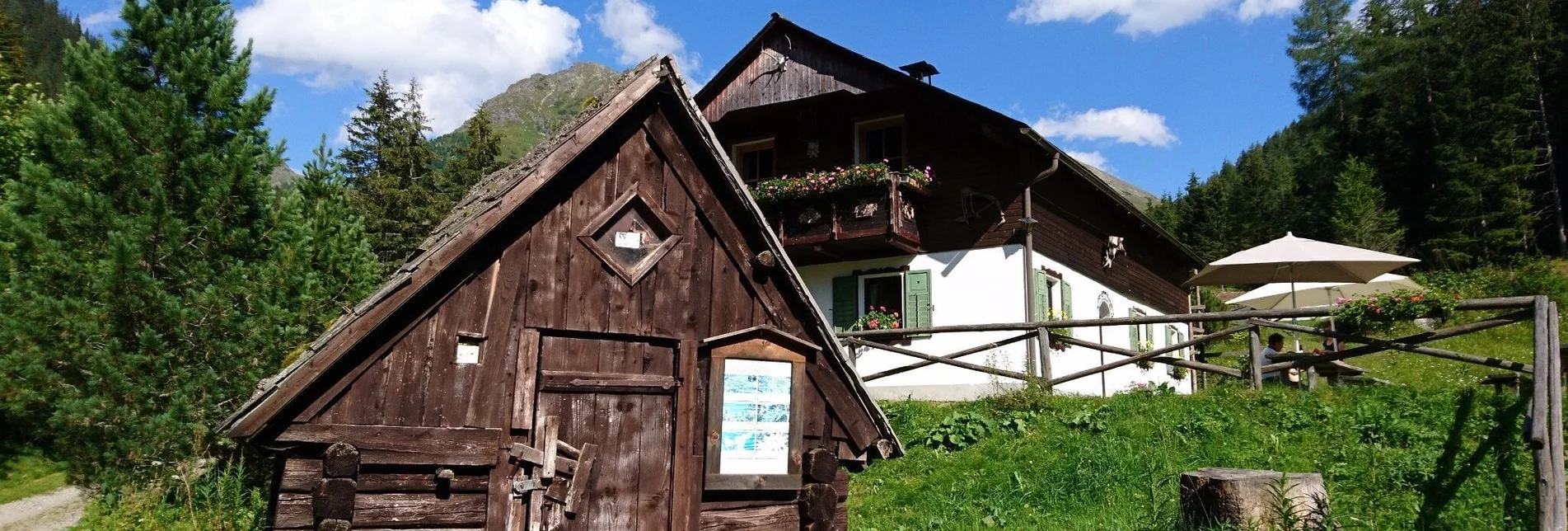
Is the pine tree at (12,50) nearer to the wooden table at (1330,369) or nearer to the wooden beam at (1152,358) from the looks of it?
the wooden beam at (1152,358)

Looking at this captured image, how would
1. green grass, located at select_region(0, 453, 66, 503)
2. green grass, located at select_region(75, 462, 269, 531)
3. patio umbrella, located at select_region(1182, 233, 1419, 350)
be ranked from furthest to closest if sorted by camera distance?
green grass, located at select_region(0, 453, 66, 503), patio umbrella, located at select_region(1182, 233, 1419, 350), green grass, located at select_region(75, 462, 269, 531)

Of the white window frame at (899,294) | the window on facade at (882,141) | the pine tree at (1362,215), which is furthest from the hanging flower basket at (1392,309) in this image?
the pine tree at (1362,215)

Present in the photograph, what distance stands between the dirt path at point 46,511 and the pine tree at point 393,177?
21.0 meters

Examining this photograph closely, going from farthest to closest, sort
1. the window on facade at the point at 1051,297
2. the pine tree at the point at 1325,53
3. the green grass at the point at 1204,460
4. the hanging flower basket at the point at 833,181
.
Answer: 1. the pine tree at the point at 1325,53
2. the window on facade at the point at 1051,297
3. the hanging flower basket at the point at 833,181
4. the green grass at the point at 1204,460

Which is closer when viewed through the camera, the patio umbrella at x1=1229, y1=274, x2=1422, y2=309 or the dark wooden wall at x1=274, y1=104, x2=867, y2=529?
the dark wooden wall at x1=274, y1=104, x2=867, y2=529

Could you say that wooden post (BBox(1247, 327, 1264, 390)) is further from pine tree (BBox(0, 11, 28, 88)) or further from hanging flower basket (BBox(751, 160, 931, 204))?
pine tree (BBox(0, 11, 28, 88))

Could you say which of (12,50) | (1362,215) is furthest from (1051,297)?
(12,50)

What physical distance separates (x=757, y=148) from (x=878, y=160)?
3304 millimetres

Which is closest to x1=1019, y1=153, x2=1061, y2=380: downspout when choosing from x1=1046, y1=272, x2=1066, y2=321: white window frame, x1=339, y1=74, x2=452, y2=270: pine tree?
x1=1046, y1=272, x2=1066, y2=321: white window frame

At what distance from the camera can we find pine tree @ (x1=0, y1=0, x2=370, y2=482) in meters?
12.1

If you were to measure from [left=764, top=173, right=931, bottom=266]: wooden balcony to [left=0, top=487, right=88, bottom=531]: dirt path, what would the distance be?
1267 centimetres

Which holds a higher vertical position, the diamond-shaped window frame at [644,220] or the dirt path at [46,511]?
the diamond-shaped window frame at [644,220]

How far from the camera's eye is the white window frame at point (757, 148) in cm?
2209

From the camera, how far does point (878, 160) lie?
20.8m
